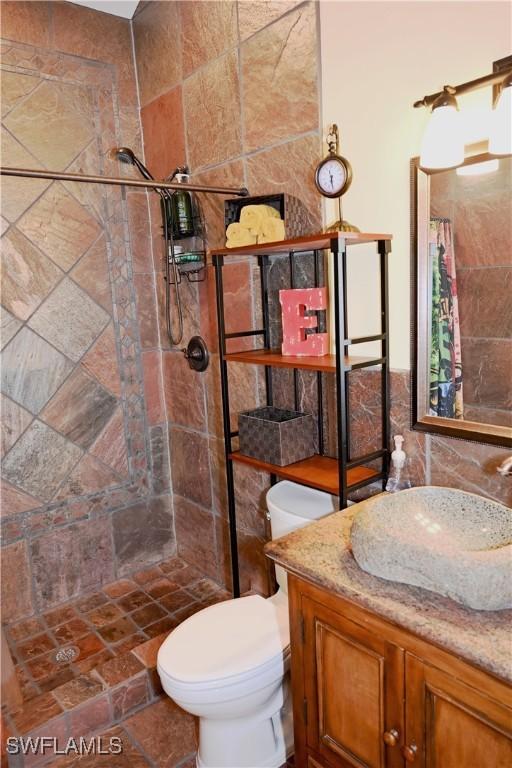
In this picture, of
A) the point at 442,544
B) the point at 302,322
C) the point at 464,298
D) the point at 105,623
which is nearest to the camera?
the point at 442,544

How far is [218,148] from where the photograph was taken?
2.33m

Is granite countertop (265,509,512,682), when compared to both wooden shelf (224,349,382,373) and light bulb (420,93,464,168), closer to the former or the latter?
wooden shelf (224,349,382,373)

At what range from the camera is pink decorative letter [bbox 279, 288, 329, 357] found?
1846 millimetres

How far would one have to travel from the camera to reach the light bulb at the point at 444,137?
1351mm

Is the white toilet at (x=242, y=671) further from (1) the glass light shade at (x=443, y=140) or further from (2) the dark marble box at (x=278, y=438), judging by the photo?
(1) the glass light shade at (x=443, y=140)

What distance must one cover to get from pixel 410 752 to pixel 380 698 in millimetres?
108

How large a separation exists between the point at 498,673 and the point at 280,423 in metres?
1.13

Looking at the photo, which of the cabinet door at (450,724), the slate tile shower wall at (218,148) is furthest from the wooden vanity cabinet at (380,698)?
the slate tile shower wall at (218,148)

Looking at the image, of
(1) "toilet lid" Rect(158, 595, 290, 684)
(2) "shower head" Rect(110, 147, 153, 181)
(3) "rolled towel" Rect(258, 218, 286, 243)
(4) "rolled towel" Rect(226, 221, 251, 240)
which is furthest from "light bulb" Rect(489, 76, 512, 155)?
(2) "shower head" Rect(110, 147, 153, 181)

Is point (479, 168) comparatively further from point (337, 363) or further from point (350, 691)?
point (350, 691)

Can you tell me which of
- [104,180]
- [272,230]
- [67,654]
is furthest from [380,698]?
[104,180]

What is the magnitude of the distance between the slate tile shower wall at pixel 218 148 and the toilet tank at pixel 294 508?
0.36 m

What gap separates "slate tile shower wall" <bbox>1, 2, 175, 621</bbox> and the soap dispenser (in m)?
1.57

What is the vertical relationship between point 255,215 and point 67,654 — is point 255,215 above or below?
above
